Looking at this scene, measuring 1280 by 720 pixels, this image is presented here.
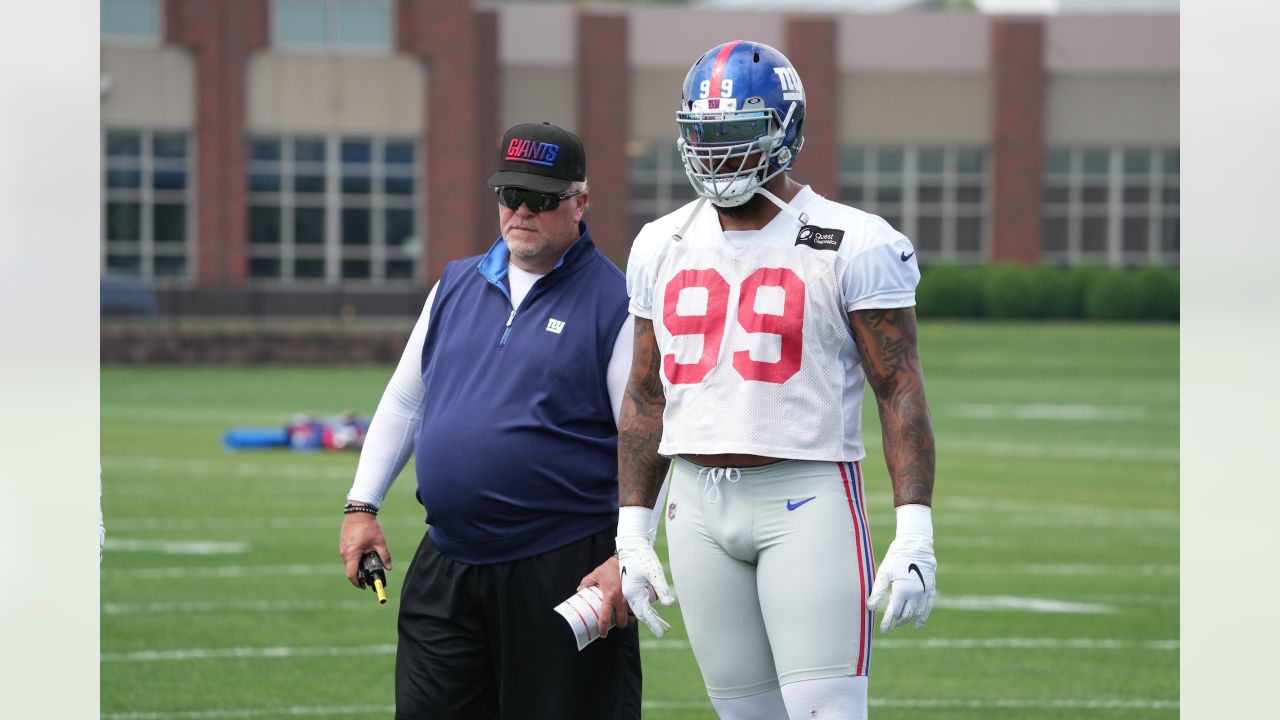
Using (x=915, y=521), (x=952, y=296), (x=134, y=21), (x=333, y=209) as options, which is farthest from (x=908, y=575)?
(x=333, y=209)

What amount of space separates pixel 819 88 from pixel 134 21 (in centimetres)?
1813

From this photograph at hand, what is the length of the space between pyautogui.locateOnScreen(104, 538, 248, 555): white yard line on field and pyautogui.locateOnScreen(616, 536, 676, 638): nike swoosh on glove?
9089 millimetres

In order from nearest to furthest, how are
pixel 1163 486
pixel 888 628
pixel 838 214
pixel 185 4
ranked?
1. pixel 888 628
2. pixel 838 214
3. pixel 1163 486
4. pixel 185 4

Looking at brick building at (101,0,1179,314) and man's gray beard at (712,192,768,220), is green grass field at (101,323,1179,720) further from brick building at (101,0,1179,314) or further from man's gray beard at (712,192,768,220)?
brick building at (101,0,1179,314)

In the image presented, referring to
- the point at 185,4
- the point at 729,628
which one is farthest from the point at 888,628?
the point at 185,4

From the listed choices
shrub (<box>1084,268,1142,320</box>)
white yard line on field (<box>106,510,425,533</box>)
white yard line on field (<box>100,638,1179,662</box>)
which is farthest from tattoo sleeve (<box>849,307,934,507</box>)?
shrub (<box>1084,268,1142,320</box>)

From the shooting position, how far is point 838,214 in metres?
4.43

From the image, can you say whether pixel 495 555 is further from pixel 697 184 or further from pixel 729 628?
pixel 697 184

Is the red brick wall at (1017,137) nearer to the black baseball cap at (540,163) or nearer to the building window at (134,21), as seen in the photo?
the building window at (134,21)

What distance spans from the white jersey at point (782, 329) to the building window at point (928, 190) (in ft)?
151

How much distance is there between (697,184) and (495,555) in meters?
1.31

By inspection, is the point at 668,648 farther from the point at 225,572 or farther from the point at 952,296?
the point at 952,296

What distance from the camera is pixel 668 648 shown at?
1004cm

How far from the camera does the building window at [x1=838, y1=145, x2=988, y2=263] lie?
5019cm
